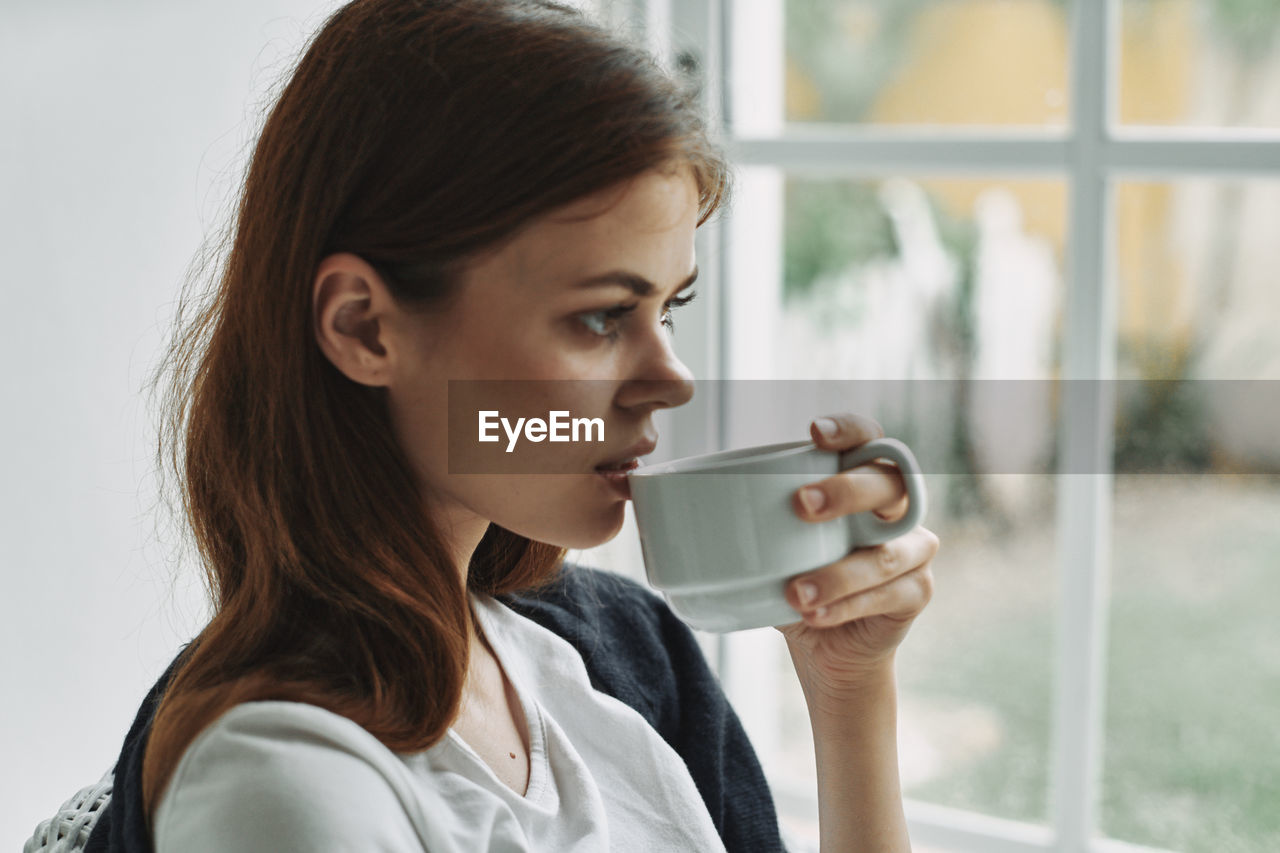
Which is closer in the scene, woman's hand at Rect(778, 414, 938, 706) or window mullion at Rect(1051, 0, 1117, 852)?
woman's hand at Rect(778, 414, 938, 706)

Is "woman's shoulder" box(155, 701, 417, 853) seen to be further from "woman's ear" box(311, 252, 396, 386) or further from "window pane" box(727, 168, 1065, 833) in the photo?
"window pane" box(727, 168, 1065, 833)

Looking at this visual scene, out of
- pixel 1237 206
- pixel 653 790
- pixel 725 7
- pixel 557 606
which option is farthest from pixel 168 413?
pixel 1237 206

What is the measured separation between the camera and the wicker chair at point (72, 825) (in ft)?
2.79

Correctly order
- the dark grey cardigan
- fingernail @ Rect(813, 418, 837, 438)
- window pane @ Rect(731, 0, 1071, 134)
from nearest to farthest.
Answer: fingernail @ Rect(813, 418, 837, 438), the dark grey cardigan, window pane @ Rect(731, 0, 1071, 134)

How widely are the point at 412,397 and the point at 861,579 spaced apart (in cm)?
34

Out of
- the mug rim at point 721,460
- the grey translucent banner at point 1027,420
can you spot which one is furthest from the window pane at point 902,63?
the mug rim at point 721,460

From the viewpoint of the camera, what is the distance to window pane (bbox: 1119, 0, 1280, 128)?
1.46 m

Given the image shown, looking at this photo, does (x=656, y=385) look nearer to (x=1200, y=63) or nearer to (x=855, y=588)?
(x=855, y=588)

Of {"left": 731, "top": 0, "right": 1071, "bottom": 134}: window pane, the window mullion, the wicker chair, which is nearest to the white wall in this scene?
the wicker chair

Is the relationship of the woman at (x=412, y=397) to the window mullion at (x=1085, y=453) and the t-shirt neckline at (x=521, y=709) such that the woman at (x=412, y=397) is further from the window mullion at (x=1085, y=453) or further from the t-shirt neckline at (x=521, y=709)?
the window mullion at (x=1085, y=453)

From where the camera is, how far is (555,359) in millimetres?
834

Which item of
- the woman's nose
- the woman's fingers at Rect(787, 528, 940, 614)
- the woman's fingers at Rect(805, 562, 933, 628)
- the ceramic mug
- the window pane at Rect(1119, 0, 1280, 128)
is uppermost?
the window pane at Rect(1119, 0, 1280, 128)

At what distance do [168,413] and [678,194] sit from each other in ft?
1.53

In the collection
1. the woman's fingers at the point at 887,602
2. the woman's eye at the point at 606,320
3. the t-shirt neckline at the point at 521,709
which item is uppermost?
the woman's eye at the point at 606,320
